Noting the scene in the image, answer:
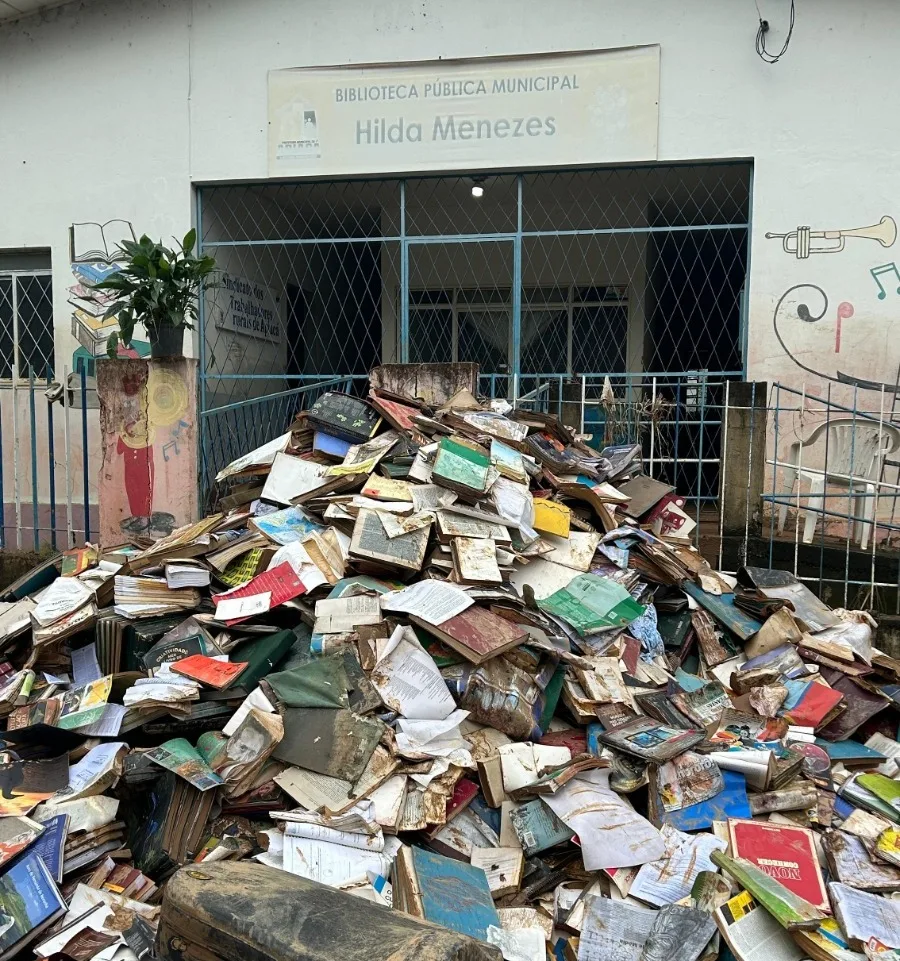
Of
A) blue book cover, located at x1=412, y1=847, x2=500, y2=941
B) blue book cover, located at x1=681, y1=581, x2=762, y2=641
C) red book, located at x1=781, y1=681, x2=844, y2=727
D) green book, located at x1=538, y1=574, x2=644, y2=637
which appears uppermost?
green book, located at x1=538, y1=574, x2=644, y2=637

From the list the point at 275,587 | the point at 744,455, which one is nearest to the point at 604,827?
the point at 275,587

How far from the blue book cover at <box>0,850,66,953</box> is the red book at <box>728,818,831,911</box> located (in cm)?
217

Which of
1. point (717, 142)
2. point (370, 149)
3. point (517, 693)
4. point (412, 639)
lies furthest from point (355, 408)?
point (717, 142)

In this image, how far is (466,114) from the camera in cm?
706

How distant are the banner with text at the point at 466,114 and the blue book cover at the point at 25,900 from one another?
6.18m

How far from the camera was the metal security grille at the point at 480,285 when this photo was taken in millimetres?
8031

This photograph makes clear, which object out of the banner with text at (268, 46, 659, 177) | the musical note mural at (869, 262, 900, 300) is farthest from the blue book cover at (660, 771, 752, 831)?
the banner with text at (268, 46, 659, 177)

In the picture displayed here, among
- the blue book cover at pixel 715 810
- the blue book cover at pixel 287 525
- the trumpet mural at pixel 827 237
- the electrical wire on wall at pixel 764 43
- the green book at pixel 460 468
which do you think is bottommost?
the blue book cover at pixel 715 810

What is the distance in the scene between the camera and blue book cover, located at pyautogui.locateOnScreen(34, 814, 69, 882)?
8.27 feet

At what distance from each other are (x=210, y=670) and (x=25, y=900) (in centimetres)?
99

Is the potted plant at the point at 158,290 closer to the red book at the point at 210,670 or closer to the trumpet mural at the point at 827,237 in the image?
the red book at the point at 210,670

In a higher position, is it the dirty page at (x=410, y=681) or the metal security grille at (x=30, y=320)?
the metal security grille at (x=30, y=320)

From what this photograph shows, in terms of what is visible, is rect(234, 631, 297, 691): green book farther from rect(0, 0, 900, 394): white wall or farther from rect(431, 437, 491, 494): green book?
rect(0, 0, 900, 394): white wall

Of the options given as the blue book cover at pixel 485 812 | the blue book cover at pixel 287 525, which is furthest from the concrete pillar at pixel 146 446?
the blue book cover at pixel 485 812
